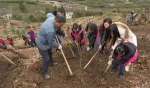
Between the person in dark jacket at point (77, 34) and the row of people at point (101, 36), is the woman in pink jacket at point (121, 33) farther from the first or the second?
the person in dark jacket at point (77, 34)

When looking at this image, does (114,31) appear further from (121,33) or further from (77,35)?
(77,35)

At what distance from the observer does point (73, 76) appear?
3895 mm

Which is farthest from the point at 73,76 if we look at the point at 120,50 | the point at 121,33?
the point at 121,33

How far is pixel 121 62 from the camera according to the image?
3643 mm

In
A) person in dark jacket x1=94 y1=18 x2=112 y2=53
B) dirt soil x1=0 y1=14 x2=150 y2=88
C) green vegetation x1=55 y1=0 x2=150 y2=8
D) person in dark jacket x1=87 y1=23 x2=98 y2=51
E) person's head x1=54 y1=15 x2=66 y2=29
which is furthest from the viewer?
green vegetation x1=55 y1=0 x2=150 y2=8

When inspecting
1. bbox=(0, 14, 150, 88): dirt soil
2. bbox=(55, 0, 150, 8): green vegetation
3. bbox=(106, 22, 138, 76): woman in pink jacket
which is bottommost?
bbox=(55, 0, 150, 8): green vegetation

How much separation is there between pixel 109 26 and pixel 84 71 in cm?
113

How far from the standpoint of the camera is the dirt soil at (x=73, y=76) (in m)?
3.81

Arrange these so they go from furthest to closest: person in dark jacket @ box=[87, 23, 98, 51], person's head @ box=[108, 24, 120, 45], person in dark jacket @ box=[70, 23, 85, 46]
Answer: person in dark jacket @ box=[70, 23, 85, 46] < person in dark jacket @ box=[87, 23, 98, 51] < person's head @ box=[108, 24, 120, 45]

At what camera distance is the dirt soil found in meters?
3.81

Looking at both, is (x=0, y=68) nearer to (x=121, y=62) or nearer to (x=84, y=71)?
(x=84, y=71)

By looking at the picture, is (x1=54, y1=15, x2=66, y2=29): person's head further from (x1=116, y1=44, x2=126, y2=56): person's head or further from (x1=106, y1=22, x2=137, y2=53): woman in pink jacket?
(x1=116, y1=44, x2=126, y2=56): person's head

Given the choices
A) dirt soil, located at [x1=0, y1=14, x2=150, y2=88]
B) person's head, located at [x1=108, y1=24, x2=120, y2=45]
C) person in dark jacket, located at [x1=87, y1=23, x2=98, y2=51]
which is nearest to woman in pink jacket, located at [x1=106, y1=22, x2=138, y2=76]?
person's head, located at [x1=108, y1=24, x2=120, y2=45]

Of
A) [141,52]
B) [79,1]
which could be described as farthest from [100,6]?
[141,52]
